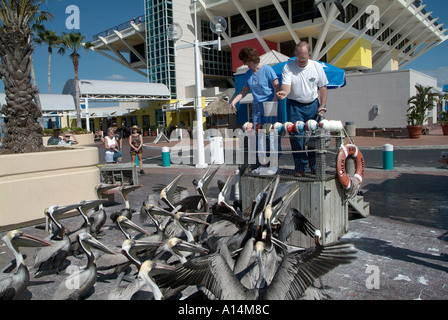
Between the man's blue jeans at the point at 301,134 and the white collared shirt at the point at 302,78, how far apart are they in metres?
0.15

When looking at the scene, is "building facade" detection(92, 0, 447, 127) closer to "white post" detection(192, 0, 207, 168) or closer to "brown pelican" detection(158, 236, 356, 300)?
"white post" detection(192, 0, 207, 168)

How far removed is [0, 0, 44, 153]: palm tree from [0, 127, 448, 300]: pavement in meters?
2.03

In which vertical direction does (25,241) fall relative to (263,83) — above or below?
below

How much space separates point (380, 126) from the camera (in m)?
23.0

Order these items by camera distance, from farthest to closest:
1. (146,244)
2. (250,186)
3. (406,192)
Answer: (406,192)
(250,186)
(146,244)

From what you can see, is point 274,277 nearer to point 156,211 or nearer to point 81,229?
point 156,211

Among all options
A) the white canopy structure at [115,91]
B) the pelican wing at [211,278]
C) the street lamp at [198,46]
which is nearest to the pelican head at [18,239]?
the pelican wing at [211,278]

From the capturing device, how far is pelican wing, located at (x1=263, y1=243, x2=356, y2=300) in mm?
2855

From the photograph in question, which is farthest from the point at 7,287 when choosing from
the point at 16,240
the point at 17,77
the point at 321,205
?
the point at 17,77

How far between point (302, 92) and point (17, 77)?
6.11m

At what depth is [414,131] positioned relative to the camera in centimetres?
2023
